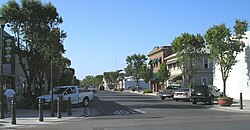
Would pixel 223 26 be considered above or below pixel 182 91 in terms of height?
above

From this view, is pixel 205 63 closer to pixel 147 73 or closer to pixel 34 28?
pixel 147 73

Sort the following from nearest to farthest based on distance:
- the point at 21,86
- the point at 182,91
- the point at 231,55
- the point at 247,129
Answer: the point at 247,129
the point at 231,55
the point at 182,91
the point at 21,86

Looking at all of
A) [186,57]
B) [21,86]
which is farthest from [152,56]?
[21,86]

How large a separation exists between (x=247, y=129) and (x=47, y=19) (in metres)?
20.2

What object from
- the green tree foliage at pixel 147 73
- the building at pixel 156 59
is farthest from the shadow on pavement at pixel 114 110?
the green tree foliage at pixel 147 73

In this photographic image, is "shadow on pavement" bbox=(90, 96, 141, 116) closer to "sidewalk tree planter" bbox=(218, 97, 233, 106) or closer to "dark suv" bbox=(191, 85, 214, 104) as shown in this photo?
"dark suv" bbox=(191, 85, 214, 104)

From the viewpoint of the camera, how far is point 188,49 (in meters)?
48.6

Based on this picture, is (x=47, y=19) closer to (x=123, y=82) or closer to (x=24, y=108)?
(x=24, y=108)

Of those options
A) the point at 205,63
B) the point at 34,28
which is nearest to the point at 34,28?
the point at 34,28

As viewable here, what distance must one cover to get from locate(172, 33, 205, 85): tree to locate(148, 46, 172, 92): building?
25.4m

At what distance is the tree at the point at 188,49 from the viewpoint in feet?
157

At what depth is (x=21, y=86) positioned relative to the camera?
46625mm

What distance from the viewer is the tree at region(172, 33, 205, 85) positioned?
47981mm

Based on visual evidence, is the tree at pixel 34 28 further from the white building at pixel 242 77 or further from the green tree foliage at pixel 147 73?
the green tree foliage at pixel 147 73
